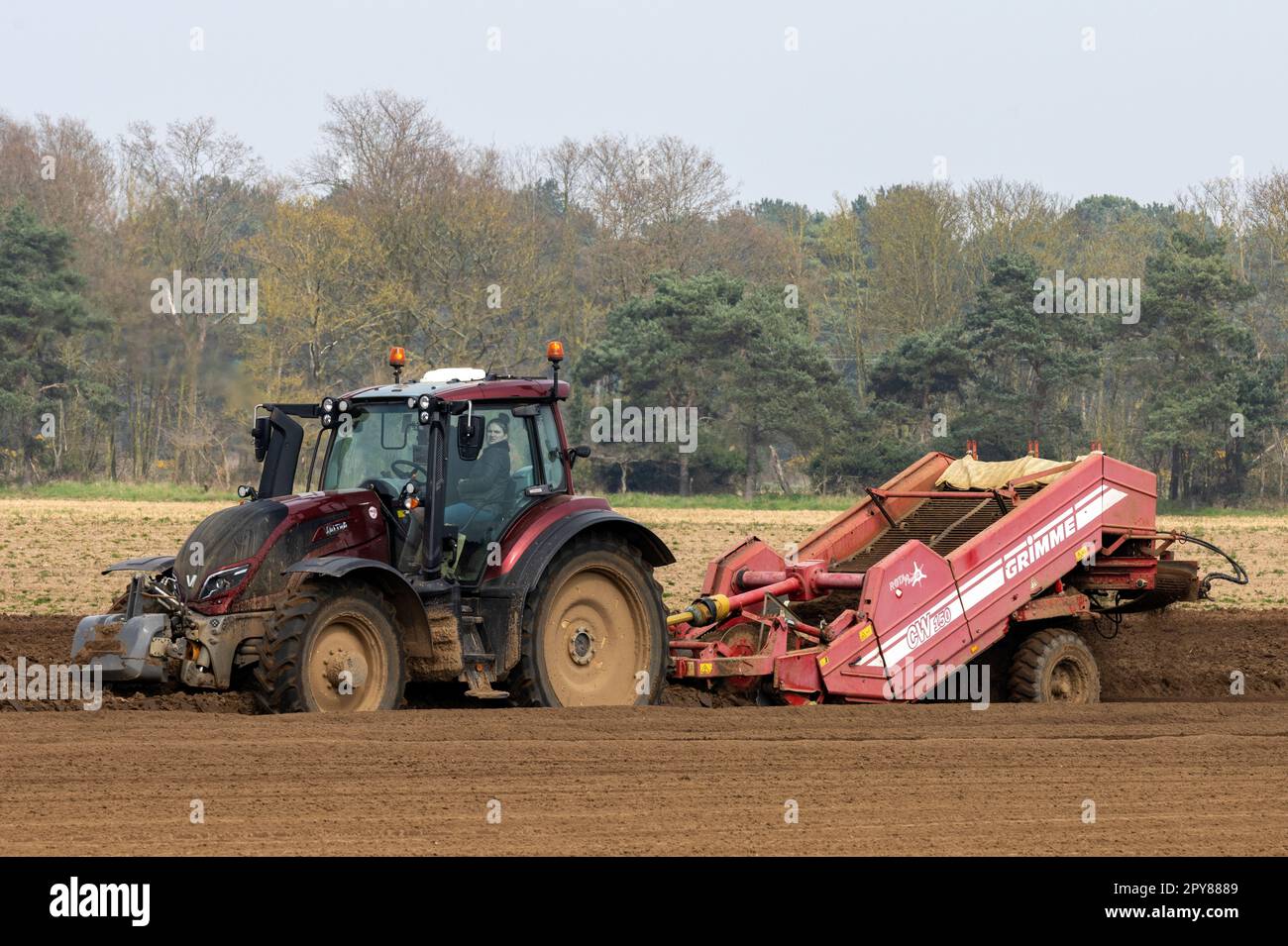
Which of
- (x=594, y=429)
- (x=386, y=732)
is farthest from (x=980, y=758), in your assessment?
(x=594, y=429)

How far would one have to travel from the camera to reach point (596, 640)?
10.4 meters

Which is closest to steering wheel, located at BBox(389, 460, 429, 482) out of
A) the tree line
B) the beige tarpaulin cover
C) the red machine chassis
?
the red machine chassis

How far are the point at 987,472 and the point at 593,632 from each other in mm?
4067

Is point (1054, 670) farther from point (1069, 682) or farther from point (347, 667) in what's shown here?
point (347, 667)

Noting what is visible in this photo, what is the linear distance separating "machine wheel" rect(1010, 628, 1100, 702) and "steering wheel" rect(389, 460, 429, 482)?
15.3ft

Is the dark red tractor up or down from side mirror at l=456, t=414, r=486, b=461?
down

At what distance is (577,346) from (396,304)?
7.83 metres

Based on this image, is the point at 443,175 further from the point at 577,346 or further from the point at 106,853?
the point at 106,853

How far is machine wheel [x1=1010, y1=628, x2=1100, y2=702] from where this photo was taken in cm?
1161

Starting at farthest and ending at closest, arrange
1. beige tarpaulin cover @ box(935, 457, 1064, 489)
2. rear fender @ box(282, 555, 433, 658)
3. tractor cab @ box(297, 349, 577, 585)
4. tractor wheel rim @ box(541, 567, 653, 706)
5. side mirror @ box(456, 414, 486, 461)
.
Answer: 1. beige tarpaulin cover @ box(935, 457, 1064, 489)
2. tractor wheel rim @ box(541, 567, 653, 706)
3. tractor cab @ box(297, 349, 577, 585)
4. side mirror @ box(456, 414, 486, 461)
5. rear fender @ box(282, 555, 433, 658)

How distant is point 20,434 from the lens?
42188mm

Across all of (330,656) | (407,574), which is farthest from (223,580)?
(407,574)

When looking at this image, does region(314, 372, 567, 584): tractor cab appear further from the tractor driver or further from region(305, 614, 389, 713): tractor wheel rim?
region(305, 614, 389, 713): tractor wheel rim

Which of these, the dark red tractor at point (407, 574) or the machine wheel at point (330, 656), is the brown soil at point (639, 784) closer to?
the machine wheel at point (330, 656)
